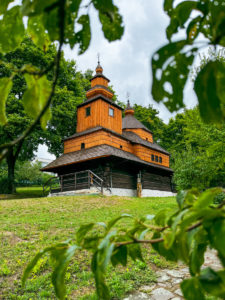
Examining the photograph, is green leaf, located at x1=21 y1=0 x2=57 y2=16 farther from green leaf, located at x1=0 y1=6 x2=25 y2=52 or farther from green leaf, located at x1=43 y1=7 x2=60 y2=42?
green leaf, located at x1=0 y1=6 x2=25 y2=52

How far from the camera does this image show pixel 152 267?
3852mm

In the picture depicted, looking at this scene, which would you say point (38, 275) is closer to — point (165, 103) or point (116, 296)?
point (116, 296)

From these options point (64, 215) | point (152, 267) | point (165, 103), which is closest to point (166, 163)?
point (64, 215)

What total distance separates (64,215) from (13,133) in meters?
12.2

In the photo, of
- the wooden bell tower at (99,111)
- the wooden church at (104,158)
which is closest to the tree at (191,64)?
the wooden church at (104,158)

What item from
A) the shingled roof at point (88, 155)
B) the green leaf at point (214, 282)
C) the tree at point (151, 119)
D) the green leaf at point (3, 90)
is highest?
the tree at point (151, 119)

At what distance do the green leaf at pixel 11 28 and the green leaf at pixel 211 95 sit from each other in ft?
1.55

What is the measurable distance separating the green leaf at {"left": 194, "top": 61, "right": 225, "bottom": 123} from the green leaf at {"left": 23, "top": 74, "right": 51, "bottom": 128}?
0.30 metres

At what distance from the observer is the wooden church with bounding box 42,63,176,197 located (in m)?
15.2

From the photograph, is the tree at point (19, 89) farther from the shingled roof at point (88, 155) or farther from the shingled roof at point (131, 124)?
the shingled roof at point (131, 124)

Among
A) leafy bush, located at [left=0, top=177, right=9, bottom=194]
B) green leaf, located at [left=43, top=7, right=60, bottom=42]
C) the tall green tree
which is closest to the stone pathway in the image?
green leaf, located at [left=43, top=7, right=60, bottom=42]

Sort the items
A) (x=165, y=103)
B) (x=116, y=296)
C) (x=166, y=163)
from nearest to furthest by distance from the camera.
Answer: (x=165, y=103), (x=116, y=296), (x=166, y=163)

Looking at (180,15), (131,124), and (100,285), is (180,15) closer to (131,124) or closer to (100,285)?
(100,285)

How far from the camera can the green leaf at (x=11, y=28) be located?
564 mm
